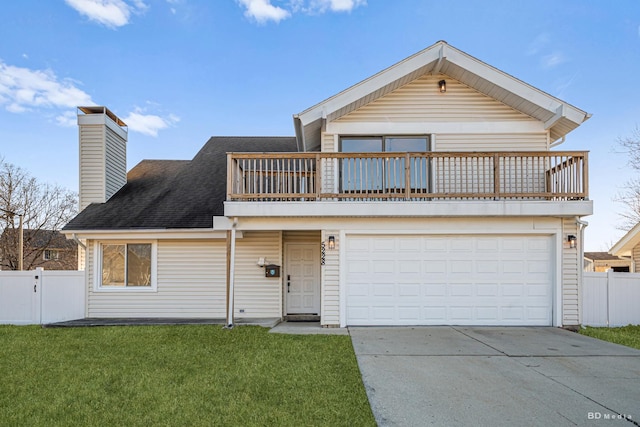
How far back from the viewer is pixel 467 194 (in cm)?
759

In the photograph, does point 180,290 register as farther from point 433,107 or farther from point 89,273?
point 433,107

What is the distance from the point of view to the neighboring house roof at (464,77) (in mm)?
8172

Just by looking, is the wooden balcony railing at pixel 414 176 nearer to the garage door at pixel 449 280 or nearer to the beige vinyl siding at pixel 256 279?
the garage door at pixel 449 280

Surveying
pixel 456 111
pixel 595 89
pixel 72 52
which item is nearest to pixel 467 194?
pixel 456 111

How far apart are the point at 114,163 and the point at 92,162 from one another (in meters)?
0.62

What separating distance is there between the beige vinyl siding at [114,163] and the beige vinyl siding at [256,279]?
486 cm

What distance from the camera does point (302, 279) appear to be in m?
9.70

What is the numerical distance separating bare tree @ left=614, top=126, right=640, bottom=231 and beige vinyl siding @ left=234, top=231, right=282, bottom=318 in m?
17.3

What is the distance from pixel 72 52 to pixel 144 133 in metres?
4.75

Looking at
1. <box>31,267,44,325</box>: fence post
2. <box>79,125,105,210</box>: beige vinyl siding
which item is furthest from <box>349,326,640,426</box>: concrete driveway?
<box>79,125,105,210</box>: beige vinyl siding

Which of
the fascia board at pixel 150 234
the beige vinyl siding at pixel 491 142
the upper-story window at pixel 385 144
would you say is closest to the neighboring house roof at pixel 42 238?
the fascia board at pixel 150 234

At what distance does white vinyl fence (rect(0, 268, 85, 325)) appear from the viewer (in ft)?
31.3

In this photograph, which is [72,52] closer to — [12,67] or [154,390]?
[12,67]

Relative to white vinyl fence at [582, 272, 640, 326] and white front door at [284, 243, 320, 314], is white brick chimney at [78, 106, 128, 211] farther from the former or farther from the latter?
white vinyl fence at [582, 272, 640, 326]
